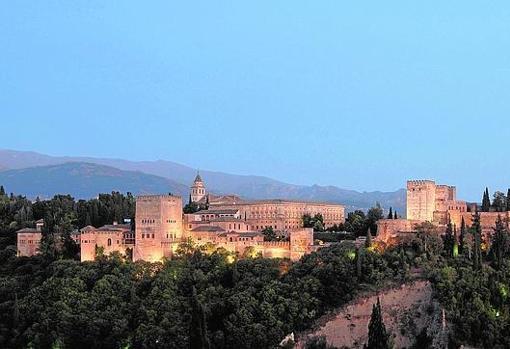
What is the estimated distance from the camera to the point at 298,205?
66.0 meters

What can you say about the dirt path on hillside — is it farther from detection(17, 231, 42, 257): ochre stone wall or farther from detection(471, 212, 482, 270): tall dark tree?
detection(17, 231, 42, 257): ochre stone wall

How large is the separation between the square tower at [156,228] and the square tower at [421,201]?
16107mm

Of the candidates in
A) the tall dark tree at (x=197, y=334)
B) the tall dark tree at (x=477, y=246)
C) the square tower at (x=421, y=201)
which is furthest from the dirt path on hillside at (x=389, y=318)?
the square tower at (x=421, y=201)

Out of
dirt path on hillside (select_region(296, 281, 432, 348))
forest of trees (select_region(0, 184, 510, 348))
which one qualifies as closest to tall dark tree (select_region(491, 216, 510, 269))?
forest of trees (select_region(0, 184, 510, 348))

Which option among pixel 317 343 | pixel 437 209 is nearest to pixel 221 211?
pixel 437 209

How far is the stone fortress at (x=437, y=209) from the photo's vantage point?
52681 millimetres

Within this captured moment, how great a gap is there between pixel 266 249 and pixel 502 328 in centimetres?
1566

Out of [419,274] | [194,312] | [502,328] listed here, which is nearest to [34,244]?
[194,312]

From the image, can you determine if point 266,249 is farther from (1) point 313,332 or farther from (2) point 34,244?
(2) point 34,244

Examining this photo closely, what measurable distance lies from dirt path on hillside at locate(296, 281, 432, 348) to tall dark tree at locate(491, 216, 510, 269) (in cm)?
496

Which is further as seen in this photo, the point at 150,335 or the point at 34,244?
the point at 34,244

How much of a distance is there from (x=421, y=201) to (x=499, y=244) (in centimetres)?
937

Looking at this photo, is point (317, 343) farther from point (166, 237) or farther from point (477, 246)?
point (166, 237)

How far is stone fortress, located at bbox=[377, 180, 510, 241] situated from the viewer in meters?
52.7
